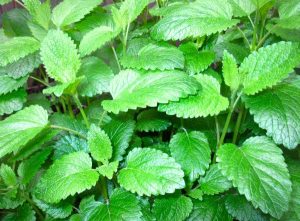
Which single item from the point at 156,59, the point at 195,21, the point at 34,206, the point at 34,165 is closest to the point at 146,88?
the point at 156,59

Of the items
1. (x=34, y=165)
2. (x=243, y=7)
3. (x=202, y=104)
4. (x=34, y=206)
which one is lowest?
(x=34, y=206)

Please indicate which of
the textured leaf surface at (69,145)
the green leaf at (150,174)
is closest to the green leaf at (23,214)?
the textured leaf surface at (69,145)

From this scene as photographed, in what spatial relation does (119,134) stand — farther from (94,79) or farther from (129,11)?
(129,11)

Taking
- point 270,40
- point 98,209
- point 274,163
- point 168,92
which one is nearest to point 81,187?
point 98,209

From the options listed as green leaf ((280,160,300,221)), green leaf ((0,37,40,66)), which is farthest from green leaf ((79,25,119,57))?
green leaf ((280,160,300,221))

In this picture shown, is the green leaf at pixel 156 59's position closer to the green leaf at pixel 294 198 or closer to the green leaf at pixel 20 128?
the green leaf at pixel 20 128

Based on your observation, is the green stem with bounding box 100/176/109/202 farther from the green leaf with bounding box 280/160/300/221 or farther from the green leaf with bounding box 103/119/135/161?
the green leaf with bounding box 280/160/300/221
